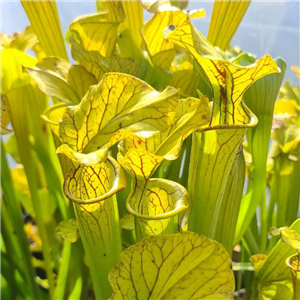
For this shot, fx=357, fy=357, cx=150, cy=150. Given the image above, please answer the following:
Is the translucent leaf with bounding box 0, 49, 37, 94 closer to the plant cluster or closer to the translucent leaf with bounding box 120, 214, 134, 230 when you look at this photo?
the plant cluster

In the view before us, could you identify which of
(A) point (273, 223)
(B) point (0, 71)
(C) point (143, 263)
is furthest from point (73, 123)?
(A) point (273, 223)

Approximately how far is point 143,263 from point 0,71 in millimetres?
375

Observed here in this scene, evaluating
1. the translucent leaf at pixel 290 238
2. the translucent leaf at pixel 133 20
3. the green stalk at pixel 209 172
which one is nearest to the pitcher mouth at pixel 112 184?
the green stalk at pixel 209 172

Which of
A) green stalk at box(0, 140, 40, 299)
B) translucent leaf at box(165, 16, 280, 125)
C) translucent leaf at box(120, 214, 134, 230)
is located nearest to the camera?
translucent leaf at box(165, 16, 280, 125)

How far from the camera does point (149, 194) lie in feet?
1.23

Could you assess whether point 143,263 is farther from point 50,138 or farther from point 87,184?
point 50,138

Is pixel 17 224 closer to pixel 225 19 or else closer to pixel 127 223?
pixel 127 223

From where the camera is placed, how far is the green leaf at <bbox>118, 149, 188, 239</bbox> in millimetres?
339

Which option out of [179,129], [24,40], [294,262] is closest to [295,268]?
[294,262]

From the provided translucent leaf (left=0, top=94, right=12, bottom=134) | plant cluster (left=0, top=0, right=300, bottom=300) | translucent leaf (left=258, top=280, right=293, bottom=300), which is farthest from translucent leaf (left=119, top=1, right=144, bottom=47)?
translucent leaf (left=258, top=280, right=293, bottom=300)

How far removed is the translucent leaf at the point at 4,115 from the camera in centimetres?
55

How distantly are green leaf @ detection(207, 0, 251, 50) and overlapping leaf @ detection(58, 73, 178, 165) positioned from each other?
0.95 ft

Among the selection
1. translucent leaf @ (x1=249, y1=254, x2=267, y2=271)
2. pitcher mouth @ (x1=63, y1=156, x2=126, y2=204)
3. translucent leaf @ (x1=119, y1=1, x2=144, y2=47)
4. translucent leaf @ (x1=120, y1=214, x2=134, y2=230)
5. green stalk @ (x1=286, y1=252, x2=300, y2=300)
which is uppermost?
translucent leaf @ (x1=119, y1=1, x2=144, y2=47)

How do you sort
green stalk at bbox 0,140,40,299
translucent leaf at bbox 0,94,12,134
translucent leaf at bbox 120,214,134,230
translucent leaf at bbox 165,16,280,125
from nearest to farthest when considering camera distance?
translucent leaf at bbox 165,16,280,125, translucent leaf at bbox 120,214,134,230, translucent leaf at bbox 0,94,12,134, green stalk at bbox 0,140,40,299
